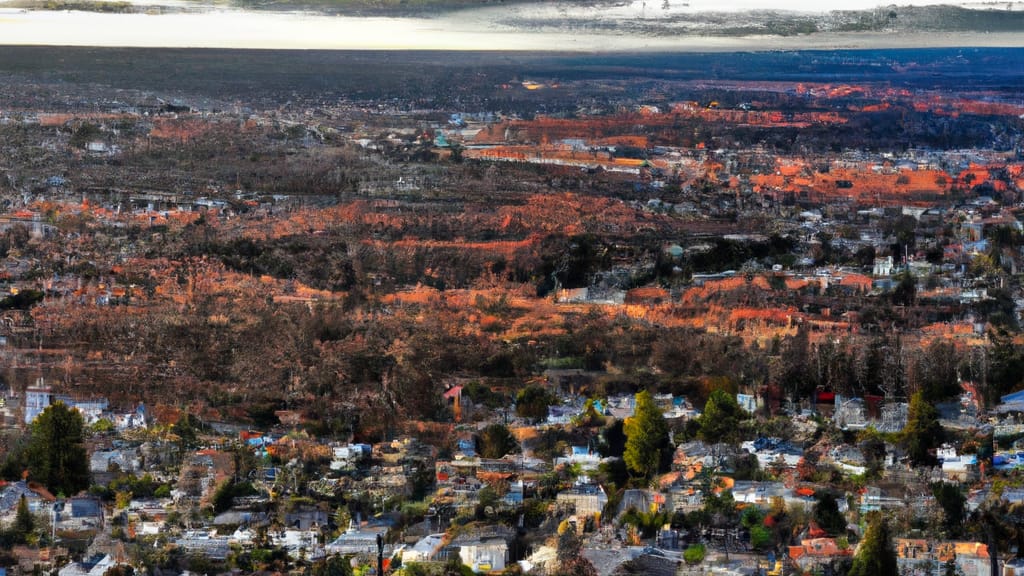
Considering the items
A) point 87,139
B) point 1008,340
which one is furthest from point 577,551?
point 87,139

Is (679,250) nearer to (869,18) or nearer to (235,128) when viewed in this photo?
(235,128)

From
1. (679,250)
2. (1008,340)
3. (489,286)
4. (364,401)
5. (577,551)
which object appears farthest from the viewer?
(679,250)

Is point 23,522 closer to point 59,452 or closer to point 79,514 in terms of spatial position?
point 79,514

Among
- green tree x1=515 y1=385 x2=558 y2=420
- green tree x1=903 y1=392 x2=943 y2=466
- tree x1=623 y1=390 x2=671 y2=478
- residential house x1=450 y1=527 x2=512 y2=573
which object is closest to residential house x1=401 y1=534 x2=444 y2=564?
residential house x1=450 y1=527 x2=512 y2=573

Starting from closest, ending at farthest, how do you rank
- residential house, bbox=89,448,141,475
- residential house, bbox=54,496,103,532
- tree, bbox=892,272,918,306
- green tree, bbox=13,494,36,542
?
1. green tree, bbox=13,494,36,542
2. residential house, bbox=54,496,103,532
3. residential house, bbox=89,448,141,475
4. tree, bbox=892,272,918,306

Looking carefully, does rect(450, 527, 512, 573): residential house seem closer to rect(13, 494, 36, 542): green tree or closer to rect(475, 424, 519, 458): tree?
rect(475, 424, 519, 458): tree

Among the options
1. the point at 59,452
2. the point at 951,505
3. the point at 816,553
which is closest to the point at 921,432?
the point at 951,505

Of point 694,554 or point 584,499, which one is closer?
point 694,554
